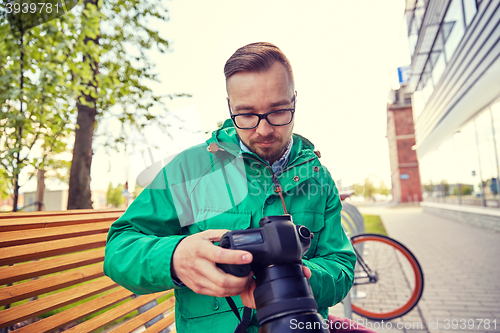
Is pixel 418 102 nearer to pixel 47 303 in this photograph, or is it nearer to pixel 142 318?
pixel 142 318

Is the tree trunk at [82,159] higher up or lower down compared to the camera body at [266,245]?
higher up

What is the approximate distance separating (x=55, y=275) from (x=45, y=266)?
10 centimetres

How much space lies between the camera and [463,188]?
1345cm

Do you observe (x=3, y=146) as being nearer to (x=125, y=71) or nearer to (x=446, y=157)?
(x=125, y=71)

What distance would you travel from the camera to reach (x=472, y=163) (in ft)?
39.0

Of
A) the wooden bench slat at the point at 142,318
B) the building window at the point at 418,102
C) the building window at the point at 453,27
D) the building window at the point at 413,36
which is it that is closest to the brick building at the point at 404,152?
the building window at the point at 418,102

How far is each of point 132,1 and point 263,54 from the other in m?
5.88

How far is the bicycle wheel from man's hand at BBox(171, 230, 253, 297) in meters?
3.22

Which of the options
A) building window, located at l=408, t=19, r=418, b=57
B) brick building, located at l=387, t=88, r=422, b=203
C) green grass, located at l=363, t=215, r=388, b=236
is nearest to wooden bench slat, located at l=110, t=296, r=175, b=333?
green grass, located at l=363, t=215, r=388, b=236

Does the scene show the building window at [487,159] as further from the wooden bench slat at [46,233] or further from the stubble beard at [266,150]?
the wooden bench slat at [46,233]

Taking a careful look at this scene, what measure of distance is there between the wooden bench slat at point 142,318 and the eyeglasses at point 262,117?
1.18 meters

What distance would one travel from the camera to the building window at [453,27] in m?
10.3

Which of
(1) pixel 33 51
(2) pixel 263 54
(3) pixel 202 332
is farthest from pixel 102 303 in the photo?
(1) pixel 33 51

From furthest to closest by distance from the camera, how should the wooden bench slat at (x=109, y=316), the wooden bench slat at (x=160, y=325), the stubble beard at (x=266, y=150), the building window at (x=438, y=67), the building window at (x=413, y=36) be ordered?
the building window at (x=413, y=36) → the building window at (x=438, y=67) → the wooden bench slat at (x=160, y=325) → the stubble beard at (x=266, y=150) → the wooden bench slat at (x=109, y=316)
